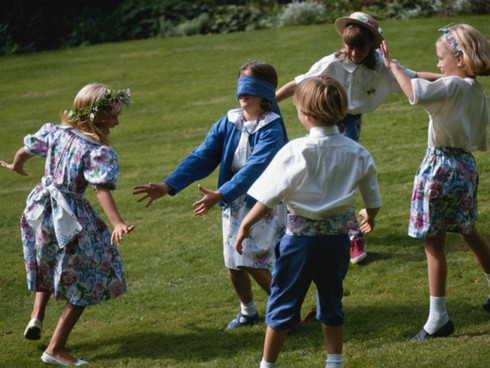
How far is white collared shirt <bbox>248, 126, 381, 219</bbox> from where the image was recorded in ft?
10.8

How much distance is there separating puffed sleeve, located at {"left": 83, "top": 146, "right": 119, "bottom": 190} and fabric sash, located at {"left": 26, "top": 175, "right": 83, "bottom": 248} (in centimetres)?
28

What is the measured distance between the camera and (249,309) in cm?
467

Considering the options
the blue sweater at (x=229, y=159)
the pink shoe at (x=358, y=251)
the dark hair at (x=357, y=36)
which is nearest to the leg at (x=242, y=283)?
the blue sweater at (x=229, y=159)

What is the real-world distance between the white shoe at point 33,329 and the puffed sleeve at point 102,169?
1091 mm

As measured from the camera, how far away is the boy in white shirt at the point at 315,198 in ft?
10.8

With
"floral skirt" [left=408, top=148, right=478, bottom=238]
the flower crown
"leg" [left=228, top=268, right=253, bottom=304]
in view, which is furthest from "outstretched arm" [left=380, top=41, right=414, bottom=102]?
the flower crown

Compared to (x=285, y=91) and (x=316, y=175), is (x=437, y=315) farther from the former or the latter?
(x=285, y=91)

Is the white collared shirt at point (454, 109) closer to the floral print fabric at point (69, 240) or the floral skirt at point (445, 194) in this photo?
the floral skirt at point (445, 194)

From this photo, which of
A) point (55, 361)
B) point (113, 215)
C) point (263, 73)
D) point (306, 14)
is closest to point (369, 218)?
point (263, 73)

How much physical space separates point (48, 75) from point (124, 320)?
962 centimetres

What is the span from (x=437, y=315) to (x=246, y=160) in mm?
1495

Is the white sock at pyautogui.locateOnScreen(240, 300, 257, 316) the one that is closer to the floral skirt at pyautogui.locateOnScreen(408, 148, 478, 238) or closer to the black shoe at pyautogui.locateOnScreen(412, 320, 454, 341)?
the black shoe at pyautogui.locateOnScreen(412, 320, 454, 341)

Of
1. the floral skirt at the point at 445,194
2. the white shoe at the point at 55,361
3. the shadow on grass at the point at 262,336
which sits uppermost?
the floral skirt at the point at 445,194

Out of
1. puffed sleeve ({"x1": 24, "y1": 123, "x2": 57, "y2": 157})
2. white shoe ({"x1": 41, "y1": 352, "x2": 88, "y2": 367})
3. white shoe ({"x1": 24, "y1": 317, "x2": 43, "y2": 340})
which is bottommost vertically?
white shoe ({"x1": 41, "y1": 352, "x2": 88, "y2": 367})
